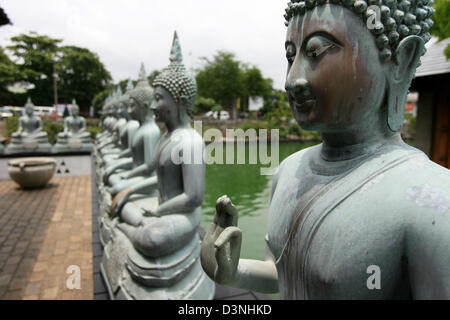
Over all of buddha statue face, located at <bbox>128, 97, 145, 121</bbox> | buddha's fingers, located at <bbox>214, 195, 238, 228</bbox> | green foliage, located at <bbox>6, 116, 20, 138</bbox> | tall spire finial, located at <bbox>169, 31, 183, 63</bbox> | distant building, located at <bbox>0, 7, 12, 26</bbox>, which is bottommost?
buddha's fingers, located at <bbox>214, 195, 238, 228</bbox>

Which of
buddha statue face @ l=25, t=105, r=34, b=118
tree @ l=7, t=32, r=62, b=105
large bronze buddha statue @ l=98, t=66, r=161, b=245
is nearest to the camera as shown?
large bronze buddha statue @ l=98, t=66, r=161, b=245

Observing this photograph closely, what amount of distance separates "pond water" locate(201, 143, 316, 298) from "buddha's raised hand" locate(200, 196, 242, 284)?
276cm

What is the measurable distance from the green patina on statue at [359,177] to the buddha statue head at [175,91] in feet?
7.54

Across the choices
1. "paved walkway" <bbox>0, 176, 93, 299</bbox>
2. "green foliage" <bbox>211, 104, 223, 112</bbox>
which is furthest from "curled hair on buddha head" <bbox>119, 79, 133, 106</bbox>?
"green foliage" <bbox>211, 104, 223, 112</bbox>

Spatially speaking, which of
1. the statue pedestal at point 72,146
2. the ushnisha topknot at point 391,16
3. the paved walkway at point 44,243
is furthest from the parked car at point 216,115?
the ushnisha topknot at point 391,16

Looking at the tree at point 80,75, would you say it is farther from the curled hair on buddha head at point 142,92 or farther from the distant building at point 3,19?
the curled hair on buddha head at point 142,92

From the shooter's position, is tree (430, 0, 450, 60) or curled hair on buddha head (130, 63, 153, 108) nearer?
tree (430, 0, 450, 60)

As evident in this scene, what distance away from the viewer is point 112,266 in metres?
3.94

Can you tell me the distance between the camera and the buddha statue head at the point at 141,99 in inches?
208

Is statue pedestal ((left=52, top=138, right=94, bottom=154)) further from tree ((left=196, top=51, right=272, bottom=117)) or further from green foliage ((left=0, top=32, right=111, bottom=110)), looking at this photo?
tree ((left=196, top=51, right=272, bottom=117))

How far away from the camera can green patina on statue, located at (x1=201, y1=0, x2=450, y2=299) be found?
99 cm

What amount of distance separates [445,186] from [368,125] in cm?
31
